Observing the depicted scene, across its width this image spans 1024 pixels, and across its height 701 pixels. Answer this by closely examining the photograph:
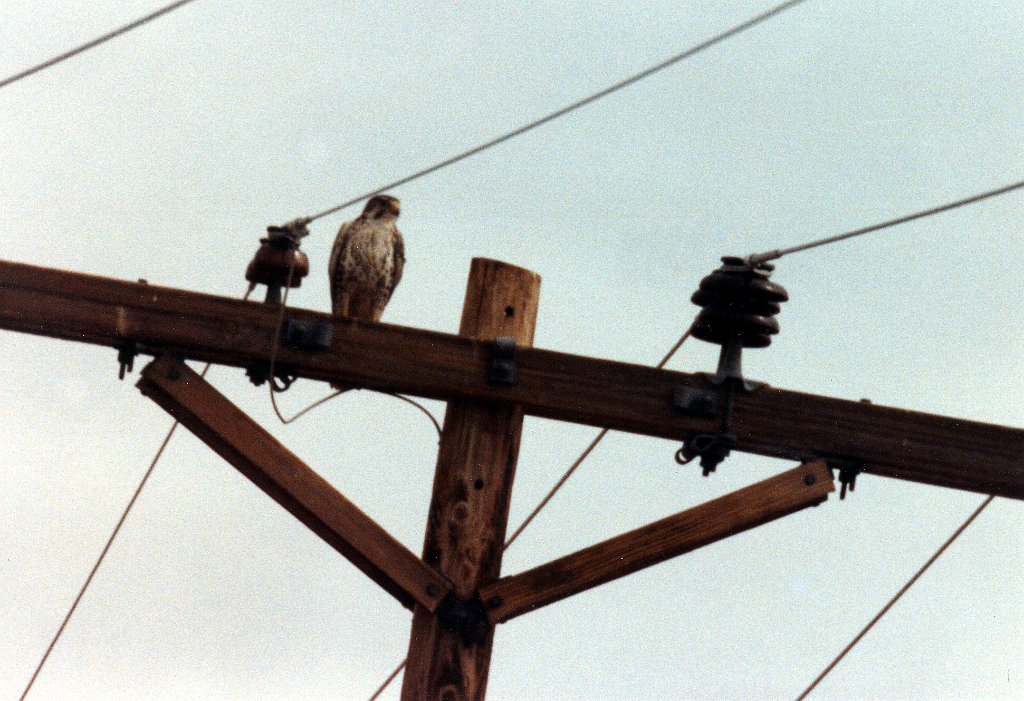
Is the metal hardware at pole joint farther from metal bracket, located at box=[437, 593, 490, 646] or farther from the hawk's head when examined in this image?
metal bracket, located at box=[437, 593, 490, 646]

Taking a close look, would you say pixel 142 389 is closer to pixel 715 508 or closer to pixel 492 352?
pixel 492 352

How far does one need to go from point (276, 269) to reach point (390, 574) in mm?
1083

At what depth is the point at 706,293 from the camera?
5.03 metres

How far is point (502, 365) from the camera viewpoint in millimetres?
4715

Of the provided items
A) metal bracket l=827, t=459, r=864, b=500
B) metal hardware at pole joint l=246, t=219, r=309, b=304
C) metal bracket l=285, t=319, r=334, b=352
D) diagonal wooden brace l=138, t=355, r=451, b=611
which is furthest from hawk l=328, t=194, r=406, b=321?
metal bracket l=827, t=459, r=864, b=500

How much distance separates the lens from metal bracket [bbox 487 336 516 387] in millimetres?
4707

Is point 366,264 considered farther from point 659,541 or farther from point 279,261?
point 659,541

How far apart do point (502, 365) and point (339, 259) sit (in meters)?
1.09

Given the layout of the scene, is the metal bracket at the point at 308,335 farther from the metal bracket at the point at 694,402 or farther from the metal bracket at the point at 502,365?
the metal bracket at the point at 694,402

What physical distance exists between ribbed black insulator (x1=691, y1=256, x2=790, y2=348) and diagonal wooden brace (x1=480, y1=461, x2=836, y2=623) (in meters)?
0.47

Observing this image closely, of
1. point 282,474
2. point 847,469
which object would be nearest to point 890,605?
point 847,469

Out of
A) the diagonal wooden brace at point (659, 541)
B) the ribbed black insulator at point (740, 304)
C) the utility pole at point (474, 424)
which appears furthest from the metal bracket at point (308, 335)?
the ribbed black insulator at point (740, 304)

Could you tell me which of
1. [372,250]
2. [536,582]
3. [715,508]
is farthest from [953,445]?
[372,250]

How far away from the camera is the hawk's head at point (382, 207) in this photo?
567 cm
